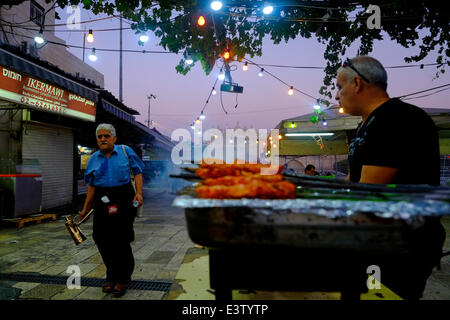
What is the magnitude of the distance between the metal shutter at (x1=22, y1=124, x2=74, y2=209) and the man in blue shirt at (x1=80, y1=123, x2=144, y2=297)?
7.34 meters

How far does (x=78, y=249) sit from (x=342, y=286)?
17.9 ft

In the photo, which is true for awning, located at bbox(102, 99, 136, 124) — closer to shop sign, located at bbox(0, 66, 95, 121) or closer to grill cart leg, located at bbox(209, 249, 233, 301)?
shop sign, located at bbox(0, 66, 95, 121)

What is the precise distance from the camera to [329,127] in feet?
37.3

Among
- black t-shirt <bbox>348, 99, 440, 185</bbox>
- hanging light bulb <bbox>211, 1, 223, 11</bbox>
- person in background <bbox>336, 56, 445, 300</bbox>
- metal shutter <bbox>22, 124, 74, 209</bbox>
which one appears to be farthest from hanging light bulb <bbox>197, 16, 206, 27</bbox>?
metal shutter <bbox>22, 124, 74, 209</bbox>

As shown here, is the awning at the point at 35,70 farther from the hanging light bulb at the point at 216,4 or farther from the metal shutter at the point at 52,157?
the hanging light bulb at the point at 216,4

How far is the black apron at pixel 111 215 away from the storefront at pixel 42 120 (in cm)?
482

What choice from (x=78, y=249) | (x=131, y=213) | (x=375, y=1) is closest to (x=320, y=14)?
(x=375, y=1)

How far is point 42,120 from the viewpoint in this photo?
9430 mm

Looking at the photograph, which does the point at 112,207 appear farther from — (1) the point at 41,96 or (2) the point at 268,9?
(1) the point at 41,96

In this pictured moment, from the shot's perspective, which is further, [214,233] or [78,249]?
[78,249]

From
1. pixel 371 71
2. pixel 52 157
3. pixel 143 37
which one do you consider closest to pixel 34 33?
pixel 52 157

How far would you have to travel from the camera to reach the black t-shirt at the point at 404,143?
1.58 metres

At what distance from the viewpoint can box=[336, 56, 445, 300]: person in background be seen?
159cm
